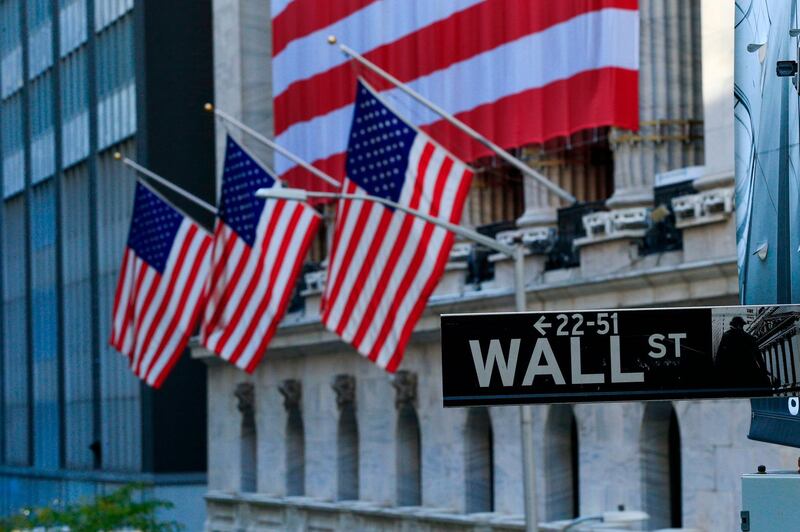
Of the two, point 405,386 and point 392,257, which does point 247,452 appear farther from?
point 392,257

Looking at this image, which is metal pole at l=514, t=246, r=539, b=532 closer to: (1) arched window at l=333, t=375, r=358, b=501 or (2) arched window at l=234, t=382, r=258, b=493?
(1) arched window at l=333, t=375, r=358, b=501

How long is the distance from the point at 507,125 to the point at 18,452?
43.1 metres

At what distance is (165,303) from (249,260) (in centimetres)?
465

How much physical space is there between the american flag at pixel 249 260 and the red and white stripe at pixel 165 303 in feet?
3.89

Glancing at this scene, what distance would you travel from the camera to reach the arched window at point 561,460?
3644 cm

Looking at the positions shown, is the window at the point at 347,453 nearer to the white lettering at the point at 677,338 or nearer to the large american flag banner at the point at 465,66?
the large american flag banner at the point at 465,66

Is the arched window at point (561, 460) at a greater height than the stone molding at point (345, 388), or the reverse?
the stone molding at point (345, 388)

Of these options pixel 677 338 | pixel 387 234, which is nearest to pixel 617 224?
pixel 387 234

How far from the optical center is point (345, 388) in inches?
1800

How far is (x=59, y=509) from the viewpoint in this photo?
5744 centimetres

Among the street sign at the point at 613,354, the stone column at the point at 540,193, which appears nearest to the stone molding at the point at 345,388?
the stone column at the point at 540,193

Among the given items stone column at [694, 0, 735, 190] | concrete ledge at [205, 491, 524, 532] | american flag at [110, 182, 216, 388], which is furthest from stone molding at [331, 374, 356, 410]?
stone column at [694, 0, 735, 190]

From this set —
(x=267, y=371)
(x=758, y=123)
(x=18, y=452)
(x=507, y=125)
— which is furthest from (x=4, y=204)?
(x=758, y=123)

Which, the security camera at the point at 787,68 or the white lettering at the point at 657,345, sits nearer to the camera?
the white lettering at the point at 657,345
